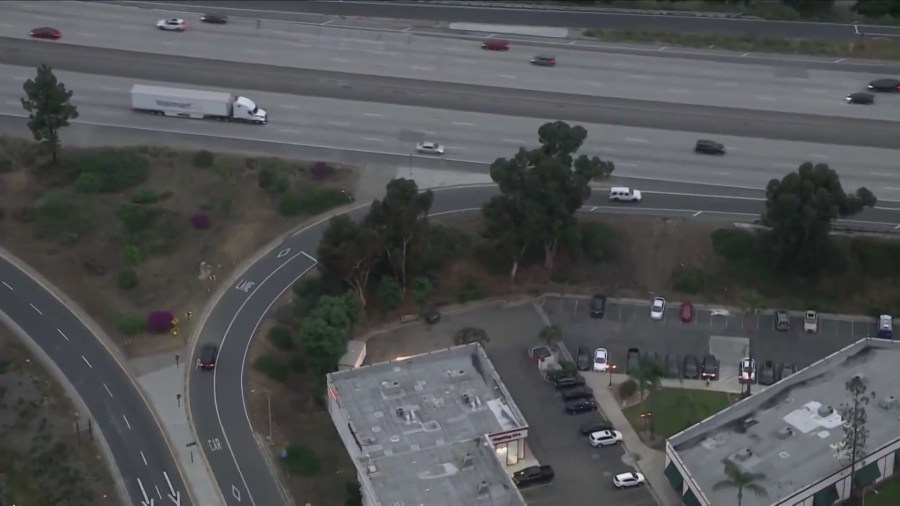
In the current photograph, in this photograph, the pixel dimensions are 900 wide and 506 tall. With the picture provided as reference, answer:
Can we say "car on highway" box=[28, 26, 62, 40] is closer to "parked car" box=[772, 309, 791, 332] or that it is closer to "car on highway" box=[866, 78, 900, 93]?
"parked car" box=[772, 309, 791, 332]

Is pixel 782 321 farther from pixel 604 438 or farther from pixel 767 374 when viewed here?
pixel 604 438

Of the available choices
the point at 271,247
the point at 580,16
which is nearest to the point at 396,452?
the point at 271,247

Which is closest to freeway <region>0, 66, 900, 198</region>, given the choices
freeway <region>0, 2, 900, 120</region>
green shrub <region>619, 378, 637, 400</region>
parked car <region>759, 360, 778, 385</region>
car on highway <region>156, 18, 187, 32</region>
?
freeway <region>0, 2, 900, 120</region>

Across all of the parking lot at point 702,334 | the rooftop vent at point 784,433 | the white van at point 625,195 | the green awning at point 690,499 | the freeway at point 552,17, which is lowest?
the green awning at point 690,499

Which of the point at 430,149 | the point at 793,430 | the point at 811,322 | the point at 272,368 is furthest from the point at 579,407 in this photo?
the point at 430,149

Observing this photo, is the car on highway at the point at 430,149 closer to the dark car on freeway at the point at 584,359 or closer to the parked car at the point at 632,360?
the dark car on freeway at the point at 584,359

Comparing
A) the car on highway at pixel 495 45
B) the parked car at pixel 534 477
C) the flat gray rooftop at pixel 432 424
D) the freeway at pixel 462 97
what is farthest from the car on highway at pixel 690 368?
the car on highway at pixel 495 45
